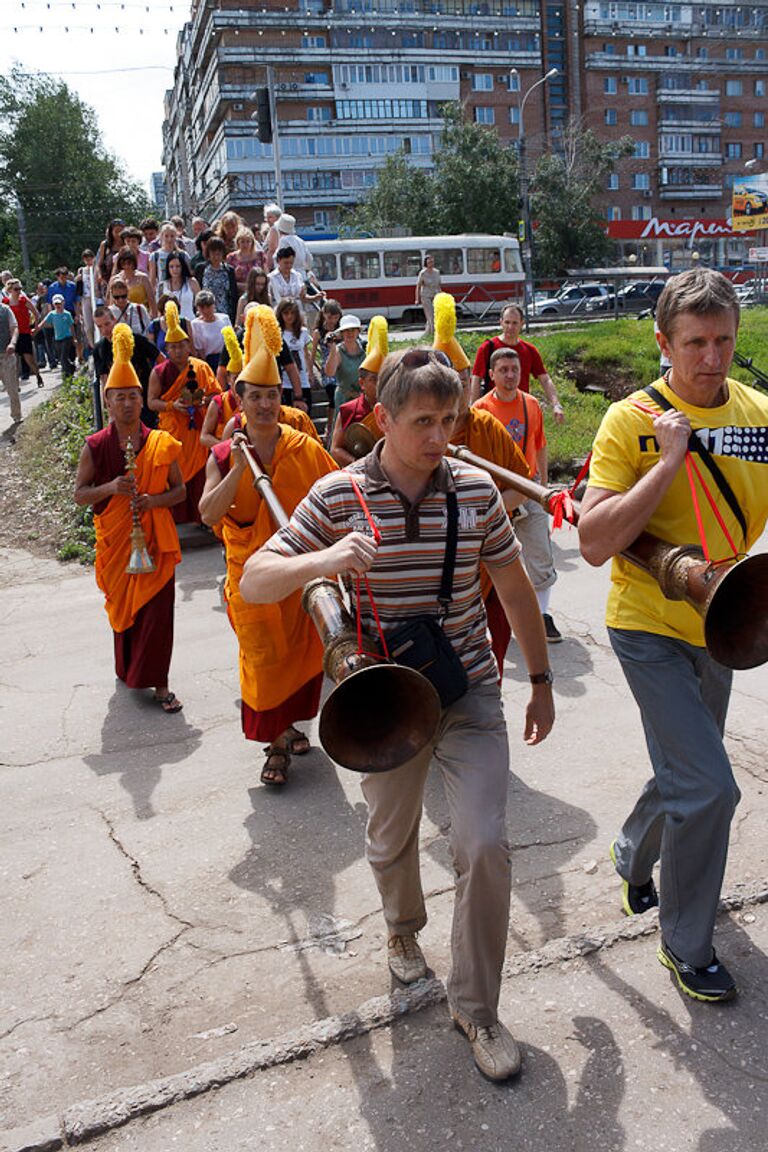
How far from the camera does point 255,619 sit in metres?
4.95

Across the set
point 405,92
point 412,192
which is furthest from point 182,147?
point 412,192

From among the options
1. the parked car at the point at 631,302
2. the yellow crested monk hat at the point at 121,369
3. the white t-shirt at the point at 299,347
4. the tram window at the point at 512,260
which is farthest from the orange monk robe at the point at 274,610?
the tram window at the point at 512,260

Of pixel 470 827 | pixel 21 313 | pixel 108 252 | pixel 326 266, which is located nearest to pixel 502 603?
pixel 470 827

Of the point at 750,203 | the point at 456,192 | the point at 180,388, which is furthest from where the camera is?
the point at 456,192

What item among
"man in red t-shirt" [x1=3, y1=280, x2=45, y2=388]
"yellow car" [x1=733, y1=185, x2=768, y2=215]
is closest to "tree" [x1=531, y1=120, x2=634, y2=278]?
"yellow car" [x1=733, y1=185, x2=768, y2=215]

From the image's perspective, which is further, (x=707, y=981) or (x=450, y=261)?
(x=450, y=261)

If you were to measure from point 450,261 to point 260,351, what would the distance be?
32559mm

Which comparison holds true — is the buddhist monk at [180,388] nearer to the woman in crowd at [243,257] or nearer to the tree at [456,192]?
the woman in crowd at [243,257]

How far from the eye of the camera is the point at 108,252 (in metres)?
14.3

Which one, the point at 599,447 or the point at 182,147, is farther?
the point at 182,147

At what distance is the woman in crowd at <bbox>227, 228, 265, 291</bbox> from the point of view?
500 inches

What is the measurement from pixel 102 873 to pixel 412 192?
1939 inches

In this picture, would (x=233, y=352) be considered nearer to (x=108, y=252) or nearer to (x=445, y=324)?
(x=445, y=324)

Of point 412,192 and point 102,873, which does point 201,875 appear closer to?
point 102,873
